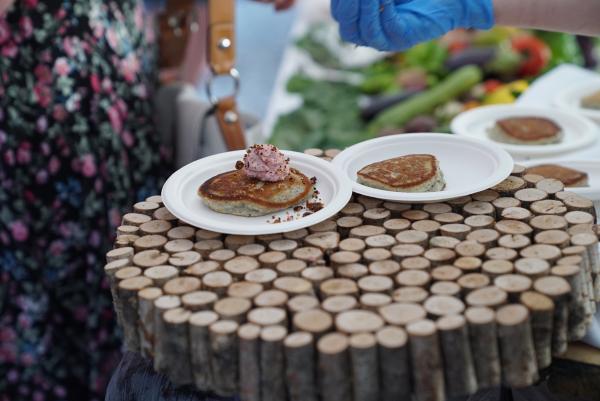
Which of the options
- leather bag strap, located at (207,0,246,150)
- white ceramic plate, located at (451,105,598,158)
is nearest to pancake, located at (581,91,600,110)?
white ceramic plate, located at (451,105,598,158)

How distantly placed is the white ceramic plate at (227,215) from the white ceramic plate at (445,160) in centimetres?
4

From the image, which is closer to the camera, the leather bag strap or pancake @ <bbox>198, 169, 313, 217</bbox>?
pancake @ <bbox>198, 169, 313, 217</bbox>

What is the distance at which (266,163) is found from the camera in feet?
4.32

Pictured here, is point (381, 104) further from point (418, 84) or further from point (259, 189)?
point (259, 189)

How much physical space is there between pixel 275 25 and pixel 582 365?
3.12 meters

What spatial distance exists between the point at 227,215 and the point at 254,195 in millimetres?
63

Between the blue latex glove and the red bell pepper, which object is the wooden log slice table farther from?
the red bell pepper

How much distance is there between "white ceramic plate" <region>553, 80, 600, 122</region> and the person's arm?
0.54 m

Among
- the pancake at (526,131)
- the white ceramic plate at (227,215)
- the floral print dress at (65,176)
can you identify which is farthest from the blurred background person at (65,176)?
the pancake at (526,131)

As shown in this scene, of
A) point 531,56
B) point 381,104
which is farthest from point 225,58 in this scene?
point 531,56

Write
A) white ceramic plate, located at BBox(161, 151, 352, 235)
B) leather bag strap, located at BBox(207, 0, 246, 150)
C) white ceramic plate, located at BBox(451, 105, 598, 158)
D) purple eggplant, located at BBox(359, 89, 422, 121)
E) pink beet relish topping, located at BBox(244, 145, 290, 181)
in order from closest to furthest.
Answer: white ceramic plate, located at BBox(161, 151, 352, 235), pink beet relish topping, located at BBox(244, 145, 290, 181), white ceramic plate, located at BBox(451, 105, 598, 158), leather bag strap, located at BBox(207, 0, 246, 150), purple eggplant, located at BBox(359, 89, 422, 121)

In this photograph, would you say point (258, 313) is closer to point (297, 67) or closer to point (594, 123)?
point (594, 123)

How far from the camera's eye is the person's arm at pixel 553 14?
1.50 meters

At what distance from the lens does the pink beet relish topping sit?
1.31 meters
